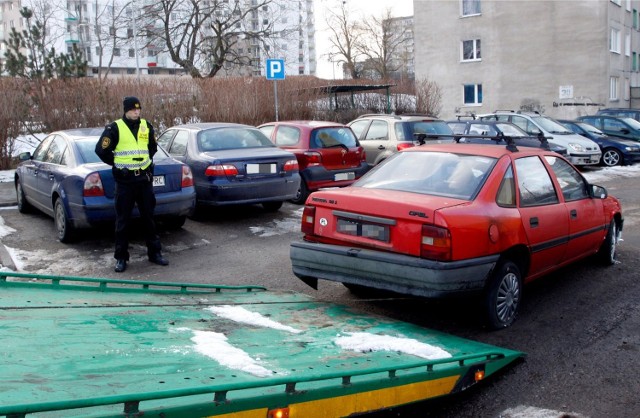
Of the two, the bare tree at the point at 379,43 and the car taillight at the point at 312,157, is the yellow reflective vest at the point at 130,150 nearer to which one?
the car taillight at the point at 312,157

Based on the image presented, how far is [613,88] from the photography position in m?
41.0

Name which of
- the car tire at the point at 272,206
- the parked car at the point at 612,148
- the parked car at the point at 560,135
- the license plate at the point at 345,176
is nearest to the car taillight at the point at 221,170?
the car tire at the point at 272,206

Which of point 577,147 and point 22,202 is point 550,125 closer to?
point 577,147

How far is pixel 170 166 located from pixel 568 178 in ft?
16.8

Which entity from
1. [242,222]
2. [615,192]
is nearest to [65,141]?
[242,222]

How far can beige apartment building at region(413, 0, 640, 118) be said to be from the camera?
38.6 metres

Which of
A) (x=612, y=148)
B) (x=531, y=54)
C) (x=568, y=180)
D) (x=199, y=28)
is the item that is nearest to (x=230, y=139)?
(x=568, y=180)

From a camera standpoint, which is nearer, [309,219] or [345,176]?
[309,219]

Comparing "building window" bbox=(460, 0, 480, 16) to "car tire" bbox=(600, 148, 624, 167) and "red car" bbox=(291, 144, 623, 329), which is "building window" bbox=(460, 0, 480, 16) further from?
"red car" bbox=(291, 144, 623, 329)

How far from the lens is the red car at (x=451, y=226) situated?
5.25 metres

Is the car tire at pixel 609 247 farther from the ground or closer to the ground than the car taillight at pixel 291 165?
closer to the ground

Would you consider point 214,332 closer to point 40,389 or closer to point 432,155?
point 40,389

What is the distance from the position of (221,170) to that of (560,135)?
522 inches

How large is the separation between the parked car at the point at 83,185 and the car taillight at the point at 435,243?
472cm
